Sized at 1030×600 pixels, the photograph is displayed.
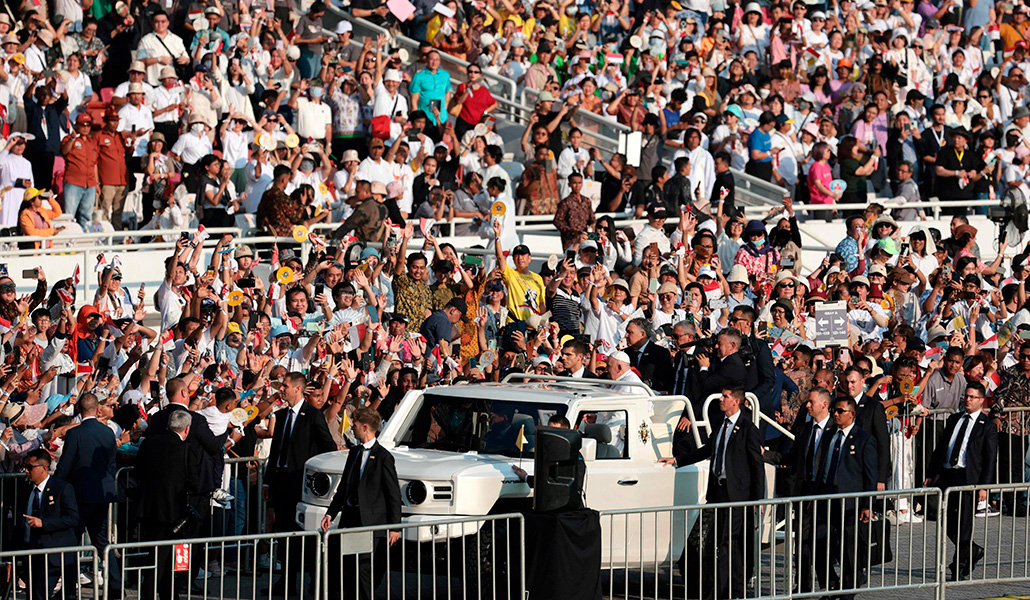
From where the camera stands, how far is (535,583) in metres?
11.4

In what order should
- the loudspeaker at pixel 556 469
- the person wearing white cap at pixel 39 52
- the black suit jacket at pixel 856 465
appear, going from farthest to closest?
the person wearing white cap at pixel 39 52
the black suit jacket at pixel 856 465
the loudspeaker at pixel 556 469

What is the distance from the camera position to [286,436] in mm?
13633

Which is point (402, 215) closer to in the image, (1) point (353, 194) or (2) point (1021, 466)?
(1) point (353, 194)

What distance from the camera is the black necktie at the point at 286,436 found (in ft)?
44.5

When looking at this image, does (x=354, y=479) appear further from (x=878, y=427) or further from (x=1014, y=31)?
(x=1014, y=31)

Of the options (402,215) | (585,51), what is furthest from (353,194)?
(585,51)

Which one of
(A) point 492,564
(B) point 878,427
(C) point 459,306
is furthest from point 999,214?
(A) point 492,564

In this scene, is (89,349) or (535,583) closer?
(535,583)

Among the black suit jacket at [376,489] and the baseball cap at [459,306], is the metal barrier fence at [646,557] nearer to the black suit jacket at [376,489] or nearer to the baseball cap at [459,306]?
the black suit jacket at [376,489]

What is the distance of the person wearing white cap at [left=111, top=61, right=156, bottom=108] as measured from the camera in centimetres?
2172

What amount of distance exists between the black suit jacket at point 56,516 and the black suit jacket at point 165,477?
1.67ft

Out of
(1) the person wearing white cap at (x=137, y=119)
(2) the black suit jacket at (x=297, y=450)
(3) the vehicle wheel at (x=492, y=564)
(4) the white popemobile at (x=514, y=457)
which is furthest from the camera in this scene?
(1) the person wearing white cap at (x=137, y=119)

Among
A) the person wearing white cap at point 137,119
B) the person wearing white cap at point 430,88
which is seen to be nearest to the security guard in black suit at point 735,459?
the person wearing white cap at point 137,119

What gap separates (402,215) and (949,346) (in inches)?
263
